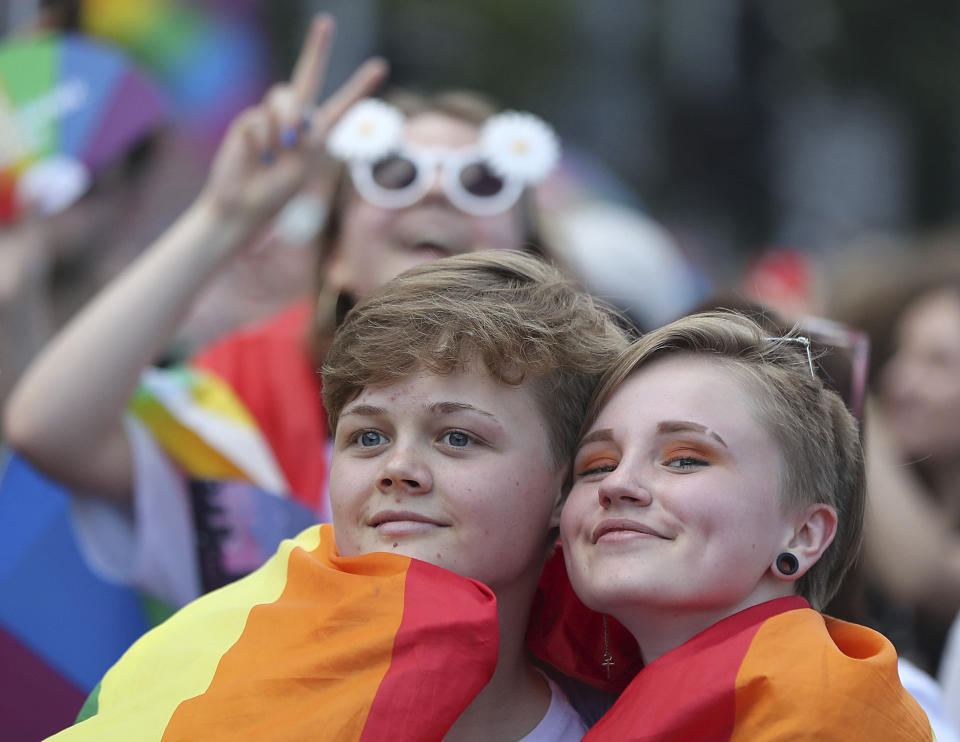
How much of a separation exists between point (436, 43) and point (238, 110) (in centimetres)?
1108

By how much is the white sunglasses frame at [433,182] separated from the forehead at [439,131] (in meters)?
0.04

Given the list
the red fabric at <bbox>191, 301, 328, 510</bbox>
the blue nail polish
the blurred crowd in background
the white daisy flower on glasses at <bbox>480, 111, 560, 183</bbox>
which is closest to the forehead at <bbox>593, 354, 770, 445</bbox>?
the blurred crowd in background

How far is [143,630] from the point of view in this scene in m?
2.62

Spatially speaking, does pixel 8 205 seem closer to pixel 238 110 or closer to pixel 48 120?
pixel 48 120

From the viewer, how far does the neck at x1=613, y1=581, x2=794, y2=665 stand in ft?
5.41

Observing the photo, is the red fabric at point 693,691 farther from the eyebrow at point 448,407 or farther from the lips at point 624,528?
the eyebrow at point 448,407

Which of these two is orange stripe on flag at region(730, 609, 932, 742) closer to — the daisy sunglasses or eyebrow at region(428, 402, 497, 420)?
eyebrow at region(428, 402, 497, 420)

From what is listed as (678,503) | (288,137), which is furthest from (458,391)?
(288,137)

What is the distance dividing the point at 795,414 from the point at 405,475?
1.92 feet

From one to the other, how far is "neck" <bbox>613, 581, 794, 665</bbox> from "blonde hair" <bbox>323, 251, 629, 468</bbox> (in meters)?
0.28

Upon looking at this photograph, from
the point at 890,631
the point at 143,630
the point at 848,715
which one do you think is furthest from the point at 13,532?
the point at 890,631

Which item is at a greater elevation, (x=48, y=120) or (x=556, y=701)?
(x=48, y=120)

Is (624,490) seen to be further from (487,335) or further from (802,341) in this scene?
(802,341)

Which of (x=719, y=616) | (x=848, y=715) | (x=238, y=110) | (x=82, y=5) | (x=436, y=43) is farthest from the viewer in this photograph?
(x=436, y=43)
